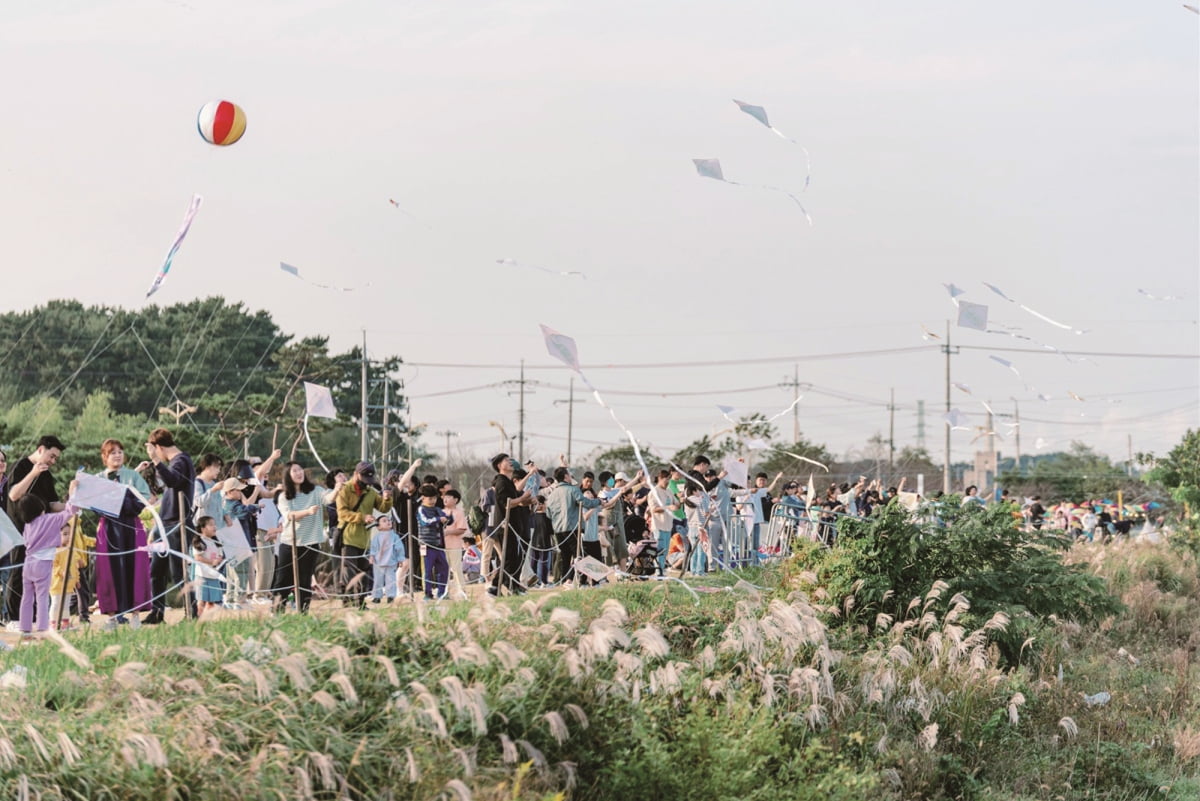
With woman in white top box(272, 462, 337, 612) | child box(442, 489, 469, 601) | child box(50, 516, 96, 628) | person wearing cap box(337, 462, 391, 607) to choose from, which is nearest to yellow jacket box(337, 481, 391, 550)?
person wearing cap box(337, 462, 391, 607)

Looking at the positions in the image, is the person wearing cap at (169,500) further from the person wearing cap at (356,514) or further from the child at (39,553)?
the person wearing cap at (356,514)

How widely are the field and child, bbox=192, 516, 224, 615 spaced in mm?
3028

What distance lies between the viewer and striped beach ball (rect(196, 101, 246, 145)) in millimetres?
15828

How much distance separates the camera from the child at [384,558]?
628 inches

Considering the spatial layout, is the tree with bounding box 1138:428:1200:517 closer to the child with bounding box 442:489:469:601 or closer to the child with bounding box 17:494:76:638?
the child with bounding box 442:489:469:601

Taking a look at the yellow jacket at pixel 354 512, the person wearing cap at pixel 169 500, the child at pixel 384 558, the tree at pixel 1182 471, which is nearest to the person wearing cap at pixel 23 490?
the person wearing cap at pixel 169 500

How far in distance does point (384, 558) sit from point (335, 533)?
60 centimetres

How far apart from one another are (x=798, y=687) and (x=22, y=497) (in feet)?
21.1

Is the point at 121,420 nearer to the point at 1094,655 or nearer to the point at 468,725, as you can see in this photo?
the point at 1094,655

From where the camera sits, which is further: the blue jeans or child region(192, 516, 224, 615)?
the blue jeans

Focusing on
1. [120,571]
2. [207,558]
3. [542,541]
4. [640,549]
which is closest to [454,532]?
[542,541]

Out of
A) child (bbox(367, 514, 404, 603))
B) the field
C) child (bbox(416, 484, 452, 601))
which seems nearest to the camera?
the field

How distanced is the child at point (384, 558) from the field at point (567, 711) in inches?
85.6

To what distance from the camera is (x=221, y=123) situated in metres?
15.9
